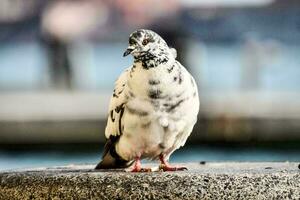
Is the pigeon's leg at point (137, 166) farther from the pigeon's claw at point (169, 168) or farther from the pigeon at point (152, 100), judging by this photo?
the pigeon's claw at point (169, 168)

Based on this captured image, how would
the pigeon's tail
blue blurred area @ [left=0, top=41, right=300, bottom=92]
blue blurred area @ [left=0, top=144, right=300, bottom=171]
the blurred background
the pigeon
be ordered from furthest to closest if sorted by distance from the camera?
blue blurred area @ [left=0, top=41, right=300, bottom=92]
the blurred background
blue blurred area @ [left=0, top=144, right=300, bottom=171]
the pigeon's tail
the pigeon

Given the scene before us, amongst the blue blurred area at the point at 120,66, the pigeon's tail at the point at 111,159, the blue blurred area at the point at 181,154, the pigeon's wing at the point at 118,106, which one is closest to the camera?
the pigeon's wing at the point at 118,106

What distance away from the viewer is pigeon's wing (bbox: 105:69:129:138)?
652 cm

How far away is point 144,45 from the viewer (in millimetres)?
6371

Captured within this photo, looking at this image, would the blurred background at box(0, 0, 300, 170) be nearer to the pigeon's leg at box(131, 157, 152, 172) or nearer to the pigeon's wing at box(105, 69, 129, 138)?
the pigeon's wing at box(105, 69, 129, 138)

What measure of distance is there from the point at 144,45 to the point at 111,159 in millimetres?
827

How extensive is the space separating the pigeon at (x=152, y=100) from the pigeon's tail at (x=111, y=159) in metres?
0.17

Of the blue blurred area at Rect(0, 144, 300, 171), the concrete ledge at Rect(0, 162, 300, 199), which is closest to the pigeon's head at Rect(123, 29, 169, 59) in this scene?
the concrete ledge at Rect(0, 162, 300, 199)

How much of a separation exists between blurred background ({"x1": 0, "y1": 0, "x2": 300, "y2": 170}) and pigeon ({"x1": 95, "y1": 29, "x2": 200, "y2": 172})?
14.2m

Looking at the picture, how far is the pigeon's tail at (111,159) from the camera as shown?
6781 millimetres

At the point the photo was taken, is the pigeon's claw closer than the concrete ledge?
No

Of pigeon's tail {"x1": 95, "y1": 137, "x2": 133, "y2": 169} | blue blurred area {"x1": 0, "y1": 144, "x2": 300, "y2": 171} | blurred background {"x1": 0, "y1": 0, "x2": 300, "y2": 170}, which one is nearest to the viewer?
pigeon's tail {"x1": 95, "y1": 137, "x2": 133, "y2": 169}

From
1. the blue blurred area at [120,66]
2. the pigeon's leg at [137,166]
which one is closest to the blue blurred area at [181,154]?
the blue blurred area at [120,66]

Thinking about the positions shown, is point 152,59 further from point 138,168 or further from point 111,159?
point 111,159
